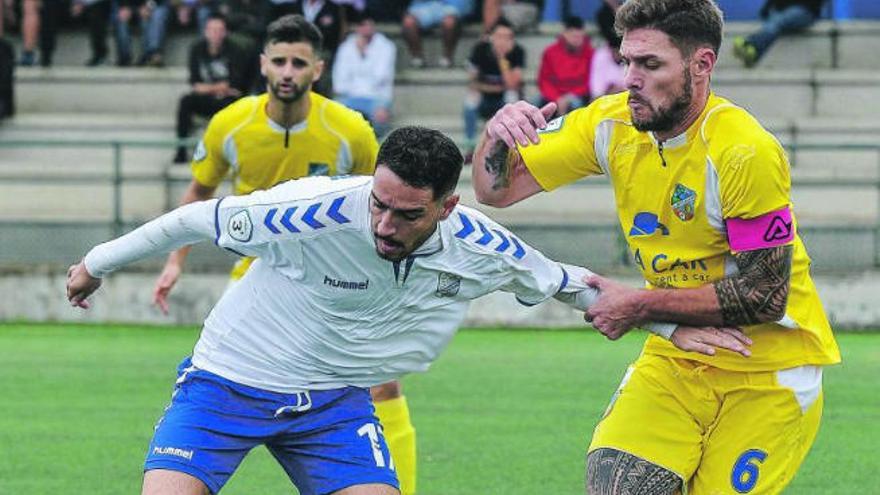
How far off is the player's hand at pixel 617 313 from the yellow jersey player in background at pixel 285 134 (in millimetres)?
3257

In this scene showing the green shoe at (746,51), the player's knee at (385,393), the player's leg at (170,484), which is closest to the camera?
the player's leg at (170,484)

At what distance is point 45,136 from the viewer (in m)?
20.1

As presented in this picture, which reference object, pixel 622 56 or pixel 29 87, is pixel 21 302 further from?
pixel 622 56

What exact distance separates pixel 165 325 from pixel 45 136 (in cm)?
435

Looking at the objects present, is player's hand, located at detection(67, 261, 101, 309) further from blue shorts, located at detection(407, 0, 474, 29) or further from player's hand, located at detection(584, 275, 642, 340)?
blue shorts, located at detection(407, 0, 474, 29)

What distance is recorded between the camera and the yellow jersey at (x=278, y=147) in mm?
8938

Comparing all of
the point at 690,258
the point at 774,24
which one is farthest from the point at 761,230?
the point at 774,24

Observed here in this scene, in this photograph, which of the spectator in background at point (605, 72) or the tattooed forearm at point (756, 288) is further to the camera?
the spectator in background at point (605, 72)

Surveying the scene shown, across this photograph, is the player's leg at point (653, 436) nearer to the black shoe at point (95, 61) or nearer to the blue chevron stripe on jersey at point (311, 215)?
the blue chevron stripe on jersey at point (311, 215)

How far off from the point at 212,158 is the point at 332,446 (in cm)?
349

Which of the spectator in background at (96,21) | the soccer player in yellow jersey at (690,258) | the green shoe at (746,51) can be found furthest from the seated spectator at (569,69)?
the soccer player in yellow jersey at (690,258)

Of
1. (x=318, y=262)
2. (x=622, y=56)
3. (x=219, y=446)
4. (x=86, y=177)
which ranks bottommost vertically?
(x=86, y=177)

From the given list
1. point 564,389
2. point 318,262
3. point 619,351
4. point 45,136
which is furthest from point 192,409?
point 45,136

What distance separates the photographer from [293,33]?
910cm
